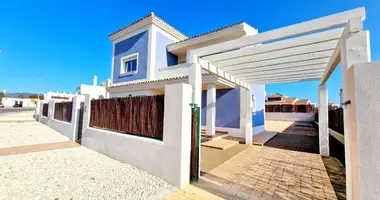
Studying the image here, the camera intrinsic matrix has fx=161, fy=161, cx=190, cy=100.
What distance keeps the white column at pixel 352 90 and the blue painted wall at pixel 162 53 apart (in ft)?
40.9

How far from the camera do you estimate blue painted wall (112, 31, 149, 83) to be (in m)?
14.0

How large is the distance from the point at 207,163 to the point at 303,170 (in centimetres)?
326

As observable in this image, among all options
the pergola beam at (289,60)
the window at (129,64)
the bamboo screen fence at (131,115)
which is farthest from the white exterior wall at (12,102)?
the pergola beam at (289,60)

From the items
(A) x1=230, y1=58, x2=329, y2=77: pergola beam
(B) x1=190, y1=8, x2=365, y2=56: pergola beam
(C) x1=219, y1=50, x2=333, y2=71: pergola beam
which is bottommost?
(A) x1=230, y1=58, x2=329, y2=77: pergola beam

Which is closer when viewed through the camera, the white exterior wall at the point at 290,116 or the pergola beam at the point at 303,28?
the pergola beam at the point at 303,28

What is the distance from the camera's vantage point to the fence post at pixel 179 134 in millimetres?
4223

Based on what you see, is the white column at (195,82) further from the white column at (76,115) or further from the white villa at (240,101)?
the white column at (76,115)

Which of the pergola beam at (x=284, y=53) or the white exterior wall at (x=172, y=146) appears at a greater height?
the pergola beam at (x=284, y=53)

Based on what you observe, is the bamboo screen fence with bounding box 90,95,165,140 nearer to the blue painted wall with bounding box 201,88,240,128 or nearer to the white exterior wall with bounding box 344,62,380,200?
the white exterior wall with bounding box 344,62,380,200

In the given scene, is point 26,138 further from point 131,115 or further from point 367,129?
point 367,129

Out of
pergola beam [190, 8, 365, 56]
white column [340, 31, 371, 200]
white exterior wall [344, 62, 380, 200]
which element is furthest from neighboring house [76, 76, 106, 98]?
white exterior wall [344, 62, 380, 200]

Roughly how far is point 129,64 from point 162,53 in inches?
152

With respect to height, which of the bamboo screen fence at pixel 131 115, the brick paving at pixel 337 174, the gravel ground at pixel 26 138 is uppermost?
the bamboo screen fence at pixel 131 115

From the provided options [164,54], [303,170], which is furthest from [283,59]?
[164,54]
